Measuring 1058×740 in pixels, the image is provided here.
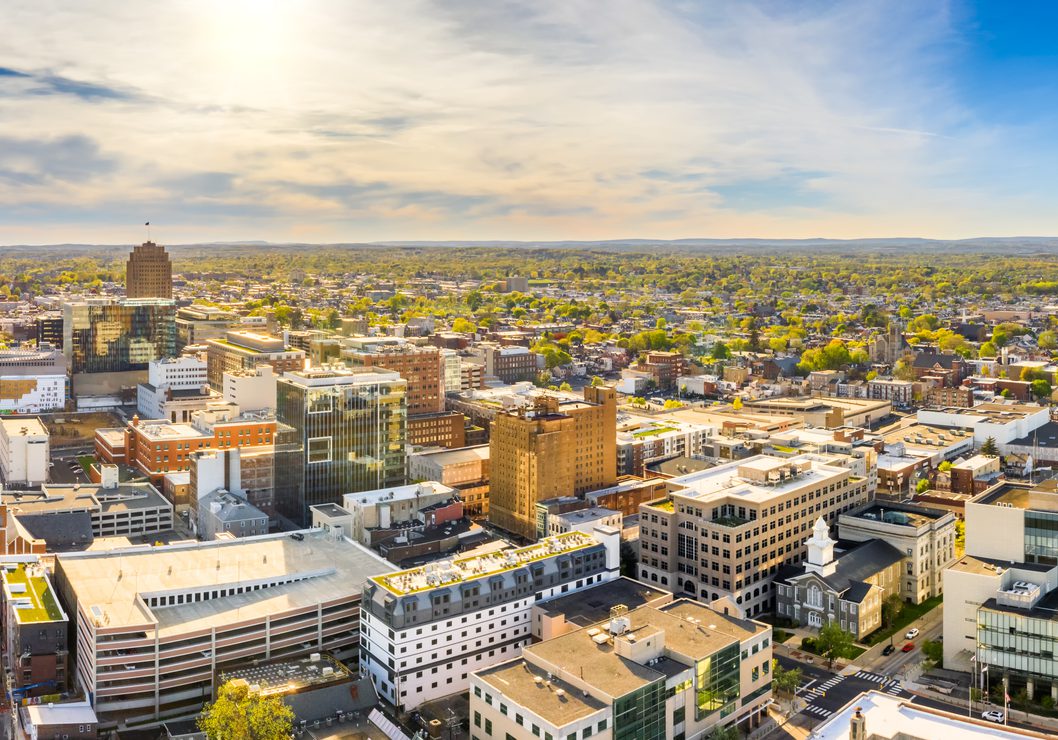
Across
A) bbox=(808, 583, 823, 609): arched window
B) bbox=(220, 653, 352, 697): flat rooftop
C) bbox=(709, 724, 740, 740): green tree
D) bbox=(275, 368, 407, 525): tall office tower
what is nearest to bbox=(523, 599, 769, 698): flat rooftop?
bbox=(709, 724, 740, 740): green tree

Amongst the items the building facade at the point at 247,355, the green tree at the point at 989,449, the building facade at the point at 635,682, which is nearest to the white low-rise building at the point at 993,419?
the green tree at the point at 989,449

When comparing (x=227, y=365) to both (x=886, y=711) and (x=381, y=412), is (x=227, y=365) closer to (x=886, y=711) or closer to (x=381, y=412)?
(x=381, y=412)

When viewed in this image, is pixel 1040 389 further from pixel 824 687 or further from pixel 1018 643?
pixel 824 687

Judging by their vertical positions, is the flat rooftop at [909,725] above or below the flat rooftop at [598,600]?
below

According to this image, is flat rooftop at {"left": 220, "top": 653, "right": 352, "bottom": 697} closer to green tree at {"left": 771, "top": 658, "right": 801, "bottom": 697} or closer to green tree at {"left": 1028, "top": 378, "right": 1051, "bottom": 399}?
green tree at {"left": 771, "top": 658, "right": 801, "bottom": 697}

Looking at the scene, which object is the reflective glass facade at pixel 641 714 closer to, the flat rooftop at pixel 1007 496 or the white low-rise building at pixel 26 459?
the flat rooftop at pixel 1007 496

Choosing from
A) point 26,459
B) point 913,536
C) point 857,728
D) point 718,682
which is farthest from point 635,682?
point 26,459

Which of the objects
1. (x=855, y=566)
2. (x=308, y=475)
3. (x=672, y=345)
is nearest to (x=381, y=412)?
(x=308, y=475)
